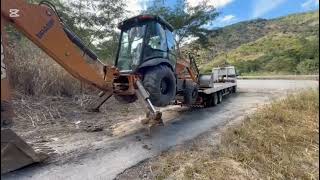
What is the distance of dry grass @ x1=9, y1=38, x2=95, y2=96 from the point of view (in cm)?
1112

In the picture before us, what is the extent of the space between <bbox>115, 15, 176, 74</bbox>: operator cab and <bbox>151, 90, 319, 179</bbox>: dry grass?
2648 millimetres

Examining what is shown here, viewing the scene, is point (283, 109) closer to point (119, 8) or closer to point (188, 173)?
point (188, 173)

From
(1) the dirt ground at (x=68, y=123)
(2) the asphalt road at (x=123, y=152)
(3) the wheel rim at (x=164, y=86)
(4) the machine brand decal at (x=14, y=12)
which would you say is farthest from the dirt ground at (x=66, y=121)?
(4) the machine brand decal at (x=14, y=12)

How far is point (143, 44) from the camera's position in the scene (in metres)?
8.73

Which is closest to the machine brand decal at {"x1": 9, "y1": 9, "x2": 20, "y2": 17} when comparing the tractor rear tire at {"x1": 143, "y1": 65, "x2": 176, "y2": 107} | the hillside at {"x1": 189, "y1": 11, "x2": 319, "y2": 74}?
the tractor rear tire at {"x1": 143, "y1": 65, "x2": 176, "y2": 107}

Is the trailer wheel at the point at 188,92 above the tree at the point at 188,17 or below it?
below

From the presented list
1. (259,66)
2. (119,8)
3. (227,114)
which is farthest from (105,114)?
(259,66)

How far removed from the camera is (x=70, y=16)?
55.5 feet

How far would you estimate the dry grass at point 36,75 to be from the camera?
1112cm

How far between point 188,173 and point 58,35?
135 inches

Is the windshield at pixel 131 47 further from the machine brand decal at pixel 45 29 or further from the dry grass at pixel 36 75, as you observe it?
the dry grass at pixel 36 75

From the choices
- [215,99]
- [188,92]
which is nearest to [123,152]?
[188,92]

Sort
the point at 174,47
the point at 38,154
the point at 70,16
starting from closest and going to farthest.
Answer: the point at 38,154 → the point at 174,47 → the point at 70,16

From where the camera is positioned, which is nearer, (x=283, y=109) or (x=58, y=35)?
(x=58, y=35)
